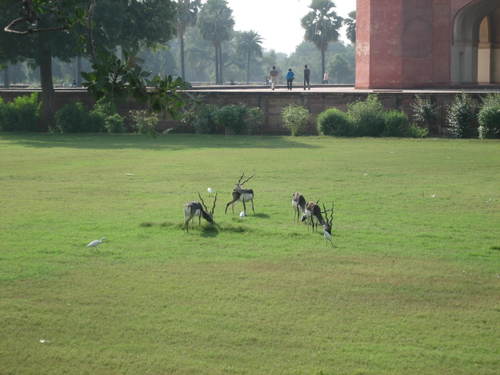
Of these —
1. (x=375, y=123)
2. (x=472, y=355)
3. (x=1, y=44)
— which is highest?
(x=1, y=44)

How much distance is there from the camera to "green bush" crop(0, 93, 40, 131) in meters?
33.9

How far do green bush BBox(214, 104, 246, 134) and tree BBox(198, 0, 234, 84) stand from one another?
6147 centimetres

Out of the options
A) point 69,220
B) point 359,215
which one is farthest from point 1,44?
point 359,215

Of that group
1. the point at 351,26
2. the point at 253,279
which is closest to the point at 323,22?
the point at 351,26

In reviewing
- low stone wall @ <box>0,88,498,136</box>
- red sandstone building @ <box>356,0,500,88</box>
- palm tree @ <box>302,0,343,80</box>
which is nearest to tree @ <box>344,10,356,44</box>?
palm tree @ <box>302,0,343,80</box>

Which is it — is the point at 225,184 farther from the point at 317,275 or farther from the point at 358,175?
the point at 317,275

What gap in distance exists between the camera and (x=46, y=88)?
3434 cm

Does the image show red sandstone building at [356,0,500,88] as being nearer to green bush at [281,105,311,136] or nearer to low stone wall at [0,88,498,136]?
low stone wall at [0,88,498,136]

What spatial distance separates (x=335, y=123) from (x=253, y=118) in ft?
11.7

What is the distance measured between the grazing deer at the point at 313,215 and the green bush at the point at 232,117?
1908 centimetres

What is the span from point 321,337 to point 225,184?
9427 millimetres

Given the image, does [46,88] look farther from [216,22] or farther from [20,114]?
[216,22]

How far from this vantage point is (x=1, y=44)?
31.8 m

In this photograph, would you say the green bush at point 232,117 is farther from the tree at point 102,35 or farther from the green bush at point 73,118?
the green bush at point 73,118
